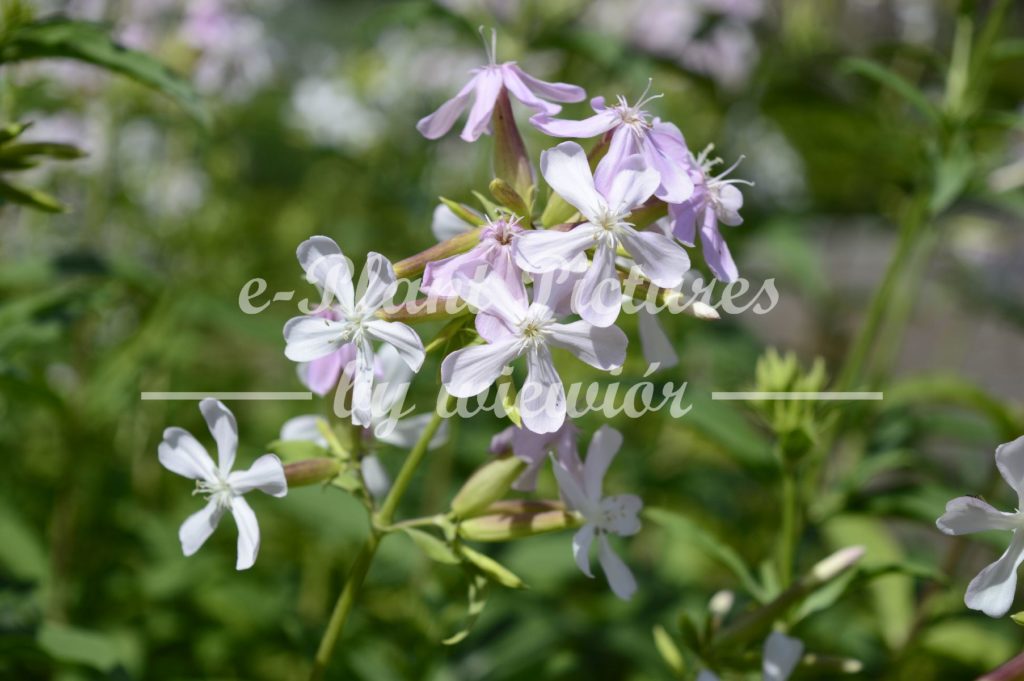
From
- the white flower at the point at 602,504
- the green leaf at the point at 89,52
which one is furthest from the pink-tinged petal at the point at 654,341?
the green leaf at the point at 89,52

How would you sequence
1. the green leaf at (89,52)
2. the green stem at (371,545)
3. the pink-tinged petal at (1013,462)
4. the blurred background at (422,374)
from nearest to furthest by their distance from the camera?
the pink-tinged petal at (1013,462) < the green stem at (371,545) < the green leaf at (89,52) < the blurred background at (422,374)

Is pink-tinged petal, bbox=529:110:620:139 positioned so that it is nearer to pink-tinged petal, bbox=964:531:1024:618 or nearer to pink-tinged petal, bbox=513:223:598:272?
pink-tinged petal, bbox=513:223:598:272

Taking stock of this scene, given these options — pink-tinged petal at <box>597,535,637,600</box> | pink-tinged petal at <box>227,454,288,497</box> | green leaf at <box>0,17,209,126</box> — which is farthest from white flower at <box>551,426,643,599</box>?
green leaf at <box>0,17,209,126</box>

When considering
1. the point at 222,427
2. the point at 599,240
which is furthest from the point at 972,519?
the point at 222,427

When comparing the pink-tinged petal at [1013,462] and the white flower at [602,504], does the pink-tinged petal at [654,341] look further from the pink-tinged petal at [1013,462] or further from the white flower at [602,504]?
the pink-tinged petal at [1013,462]

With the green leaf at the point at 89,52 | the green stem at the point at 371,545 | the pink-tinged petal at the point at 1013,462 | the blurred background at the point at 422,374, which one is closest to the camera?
the pink-tinged petal at the point at 1013,462

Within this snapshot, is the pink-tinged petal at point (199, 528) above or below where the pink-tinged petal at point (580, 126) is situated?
below

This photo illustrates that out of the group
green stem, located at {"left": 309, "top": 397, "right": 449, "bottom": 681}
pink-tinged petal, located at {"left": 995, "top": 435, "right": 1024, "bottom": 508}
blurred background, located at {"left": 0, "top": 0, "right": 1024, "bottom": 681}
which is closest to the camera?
pink-tinged petal, located at {"left": 995, "top": 435, "right": 1024, "bottom": 508}

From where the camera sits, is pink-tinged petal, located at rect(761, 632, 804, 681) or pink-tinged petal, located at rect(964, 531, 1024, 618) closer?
pink-tinged petal, located at rect(964, 531, 1024, 618)
